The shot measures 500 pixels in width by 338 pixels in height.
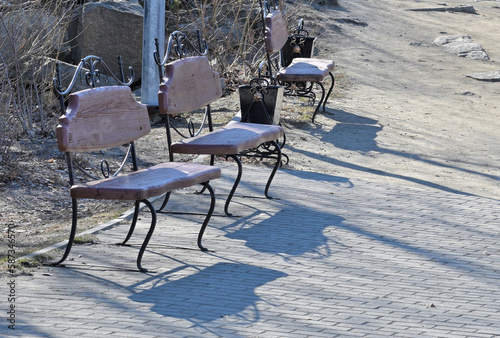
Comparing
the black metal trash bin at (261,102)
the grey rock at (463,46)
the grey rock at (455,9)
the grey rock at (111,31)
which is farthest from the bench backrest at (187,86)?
the grey rock at (455,9)

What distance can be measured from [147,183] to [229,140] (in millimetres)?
1252

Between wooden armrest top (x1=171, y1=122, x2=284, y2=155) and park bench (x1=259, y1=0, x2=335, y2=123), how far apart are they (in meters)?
2.35

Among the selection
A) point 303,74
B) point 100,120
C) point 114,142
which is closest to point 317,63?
point 303,74

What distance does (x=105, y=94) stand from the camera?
4.86 meters

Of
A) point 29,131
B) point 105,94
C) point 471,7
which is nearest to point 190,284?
point 105,94

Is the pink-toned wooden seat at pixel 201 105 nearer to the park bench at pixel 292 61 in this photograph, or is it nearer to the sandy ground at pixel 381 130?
the sandy ground at pixel 381 130

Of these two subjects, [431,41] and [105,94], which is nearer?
[105,94]

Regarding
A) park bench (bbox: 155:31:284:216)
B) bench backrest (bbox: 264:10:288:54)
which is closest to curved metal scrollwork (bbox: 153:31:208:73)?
park bench (bbox: 155:31:284:216)

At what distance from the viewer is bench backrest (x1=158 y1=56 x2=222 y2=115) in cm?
562

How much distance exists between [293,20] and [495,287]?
9.13m

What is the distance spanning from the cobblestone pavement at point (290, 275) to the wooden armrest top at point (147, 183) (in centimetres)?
48

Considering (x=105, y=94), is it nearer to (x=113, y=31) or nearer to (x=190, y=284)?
(x=190, y=284)

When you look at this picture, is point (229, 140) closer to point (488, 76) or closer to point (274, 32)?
point (274, 32)

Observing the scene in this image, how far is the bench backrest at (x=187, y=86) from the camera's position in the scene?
562cm
